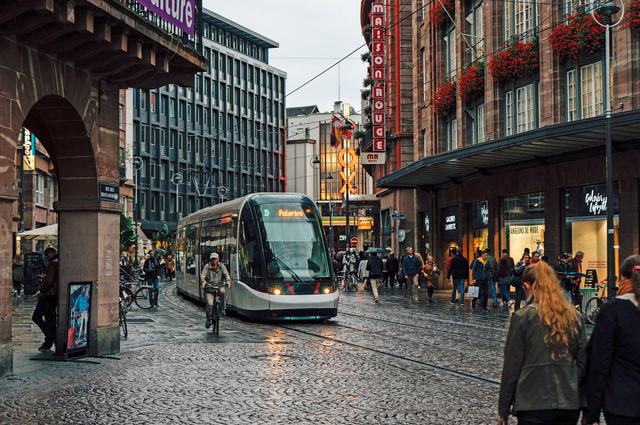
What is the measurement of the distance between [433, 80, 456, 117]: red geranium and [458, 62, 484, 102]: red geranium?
2.03 m

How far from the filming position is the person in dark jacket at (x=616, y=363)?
4.97m

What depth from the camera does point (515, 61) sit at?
96.2 feet

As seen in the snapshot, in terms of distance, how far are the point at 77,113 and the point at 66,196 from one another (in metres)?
1.37

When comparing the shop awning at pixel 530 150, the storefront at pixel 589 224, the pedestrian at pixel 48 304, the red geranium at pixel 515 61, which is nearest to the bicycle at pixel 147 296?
the shop awning at pixel 530 150

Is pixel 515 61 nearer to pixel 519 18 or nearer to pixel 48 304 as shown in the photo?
pixel 519 18

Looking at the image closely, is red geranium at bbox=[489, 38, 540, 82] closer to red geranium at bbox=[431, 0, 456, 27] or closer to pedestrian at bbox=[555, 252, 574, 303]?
red geranium at bbox=[431, 0, 456, 27]

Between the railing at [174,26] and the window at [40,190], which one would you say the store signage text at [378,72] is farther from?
the railing at [174,26]

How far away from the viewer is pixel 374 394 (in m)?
10.4

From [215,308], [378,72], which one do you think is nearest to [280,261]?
[215,308]

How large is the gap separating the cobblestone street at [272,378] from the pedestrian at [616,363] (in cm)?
371

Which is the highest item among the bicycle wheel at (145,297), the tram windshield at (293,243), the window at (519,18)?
the window at (519,18)

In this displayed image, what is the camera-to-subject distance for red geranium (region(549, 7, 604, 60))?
24625 mm

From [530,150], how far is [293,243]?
8.59m

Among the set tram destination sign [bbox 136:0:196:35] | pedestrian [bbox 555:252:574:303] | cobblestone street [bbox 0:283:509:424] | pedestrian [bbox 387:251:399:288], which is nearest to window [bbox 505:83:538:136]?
pedestrian [bbox 555:252:574:303]
